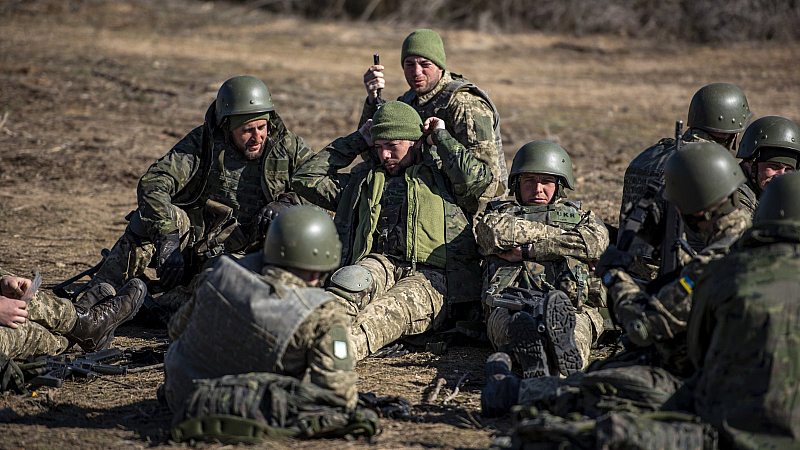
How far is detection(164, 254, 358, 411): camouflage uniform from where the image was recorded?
4.78m

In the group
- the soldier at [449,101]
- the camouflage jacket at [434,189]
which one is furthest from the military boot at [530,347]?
the soldier at [449,101]

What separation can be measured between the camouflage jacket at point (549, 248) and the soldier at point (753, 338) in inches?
89.4

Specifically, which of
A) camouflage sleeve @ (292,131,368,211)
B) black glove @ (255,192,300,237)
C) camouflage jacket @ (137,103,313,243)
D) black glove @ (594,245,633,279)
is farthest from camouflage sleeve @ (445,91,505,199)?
black glove @ (594,245,633,279)

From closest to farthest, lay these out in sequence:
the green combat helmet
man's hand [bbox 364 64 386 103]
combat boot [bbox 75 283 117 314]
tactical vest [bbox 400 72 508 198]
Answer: the green combat helmet → combat boot [bbox 75 283 117 314] → tactical vest [bbox 400 72 508 198] → man's hand [bbox 364 64 386 103]

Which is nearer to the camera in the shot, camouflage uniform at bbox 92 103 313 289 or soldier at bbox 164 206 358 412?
soldier at bbox 164 206 358 412

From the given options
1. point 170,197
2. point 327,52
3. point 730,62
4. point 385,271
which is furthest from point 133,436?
point 730,62

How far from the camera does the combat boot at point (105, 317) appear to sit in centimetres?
686

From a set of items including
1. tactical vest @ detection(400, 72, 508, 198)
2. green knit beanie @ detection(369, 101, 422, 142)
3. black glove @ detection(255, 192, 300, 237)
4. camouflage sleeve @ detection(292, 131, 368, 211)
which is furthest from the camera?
tactical vest @ detection(400, 72, 508, 198)

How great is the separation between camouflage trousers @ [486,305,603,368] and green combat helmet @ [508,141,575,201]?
1.03 meters

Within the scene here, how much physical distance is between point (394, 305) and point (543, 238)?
4.08 feet

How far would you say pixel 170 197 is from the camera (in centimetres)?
809

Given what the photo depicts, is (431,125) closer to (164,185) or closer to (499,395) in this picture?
(164,185)

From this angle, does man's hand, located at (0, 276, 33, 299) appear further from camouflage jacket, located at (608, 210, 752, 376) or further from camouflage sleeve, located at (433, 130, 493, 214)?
camouflage jacket, located at (608, 210, 752, 376)

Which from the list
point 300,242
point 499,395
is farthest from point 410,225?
point 300,242
